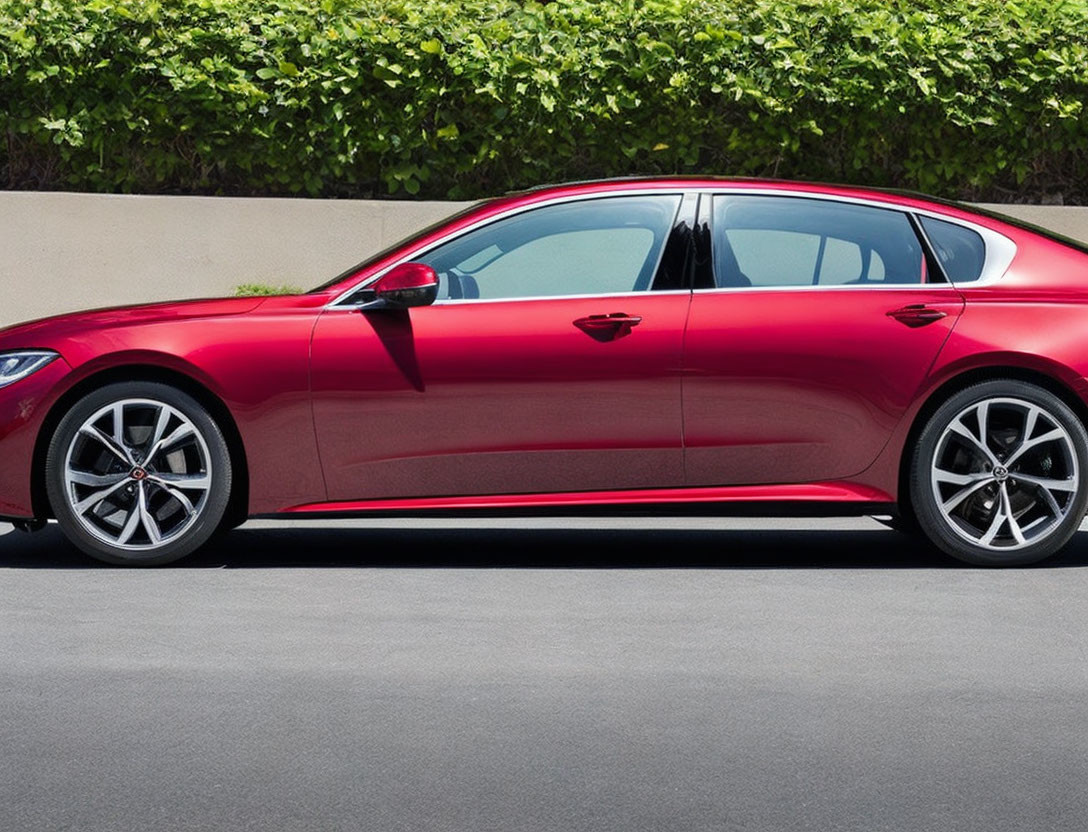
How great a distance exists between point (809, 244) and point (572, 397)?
117cm

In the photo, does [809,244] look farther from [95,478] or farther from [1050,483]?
[95,478]

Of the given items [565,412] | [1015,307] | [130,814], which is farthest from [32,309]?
[130,814]

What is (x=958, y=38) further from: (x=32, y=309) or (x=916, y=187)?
(x=32, y=309)

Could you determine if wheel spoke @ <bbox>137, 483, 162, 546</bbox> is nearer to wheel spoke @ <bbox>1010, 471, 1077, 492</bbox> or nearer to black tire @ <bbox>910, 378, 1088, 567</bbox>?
black tire @ <bbox>910, 378, 1088, 567</bbox>

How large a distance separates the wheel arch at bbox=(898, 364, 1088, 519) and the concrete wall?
6454 mm

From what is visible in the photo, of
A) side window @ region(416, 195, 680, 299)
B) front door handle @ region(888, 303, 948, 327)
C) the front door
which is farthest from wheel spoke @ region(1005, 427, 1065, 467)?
side window @ region(416, 195, 680, 299)

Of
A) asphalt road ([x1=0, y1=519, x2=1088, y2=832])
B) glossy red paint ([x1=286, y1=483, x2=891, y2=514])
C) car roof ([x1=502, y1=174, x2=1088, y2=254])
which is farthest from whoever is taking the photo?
car roof ([x1=502, y1=174, x2=1088, y2=254])

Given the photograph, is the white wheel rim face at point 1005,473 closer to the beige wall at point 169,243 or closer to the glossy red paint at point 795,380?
the glossy red paint at point 795,380

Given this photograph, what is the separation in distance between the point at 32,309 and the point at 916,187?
21.4 ft

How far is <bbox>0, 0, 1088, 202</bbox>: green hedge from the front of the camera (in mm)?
13094

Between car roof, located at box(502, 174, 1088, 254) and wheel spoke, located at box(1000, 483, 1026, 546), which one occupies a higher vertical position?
car roof, located at box(502, 174, 1088, 254)

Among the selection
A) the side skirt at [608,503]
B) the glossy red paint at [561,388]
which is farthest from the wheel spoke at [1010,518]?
the side skirt at [608,503]

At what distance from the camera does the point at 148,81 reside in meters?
13.2

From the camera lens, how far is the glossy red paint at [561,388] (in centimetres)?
731
